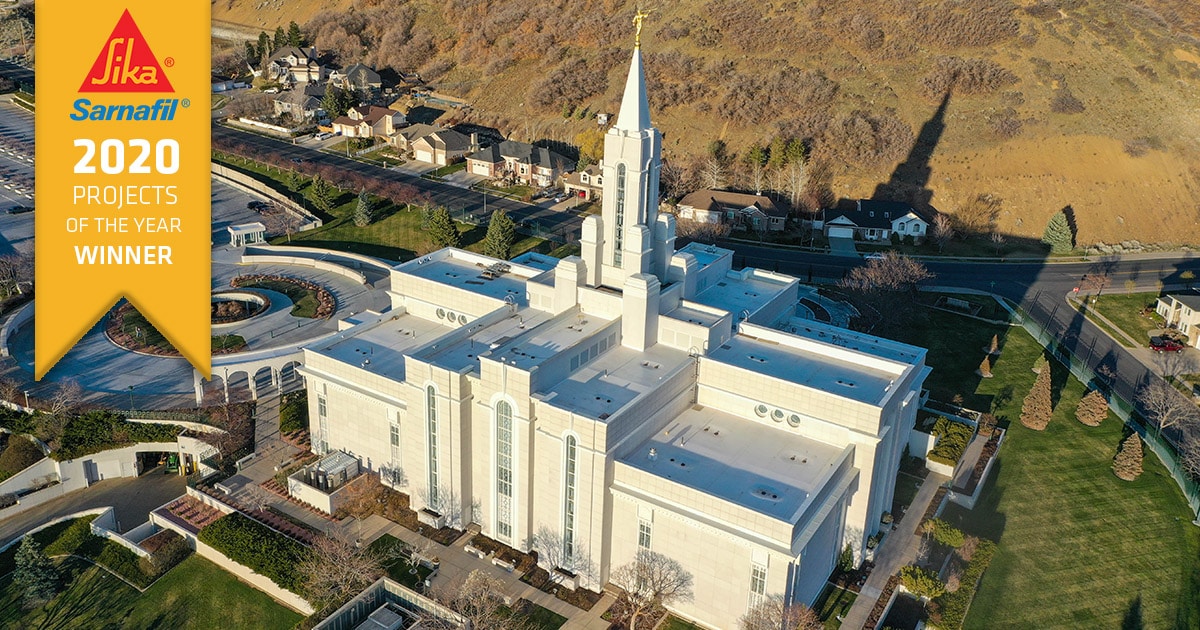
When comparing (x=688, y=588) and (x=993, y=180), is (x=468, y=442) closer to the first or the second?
(x=688, y=588)

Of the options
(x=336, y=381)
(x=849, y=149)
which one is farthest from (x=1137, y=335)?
(x=336, y=381)

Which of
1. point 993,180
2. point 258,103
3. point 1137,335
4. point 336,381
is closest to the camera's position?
point 336,381

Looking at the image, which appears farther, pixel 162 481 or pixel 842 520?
pixel 162 481

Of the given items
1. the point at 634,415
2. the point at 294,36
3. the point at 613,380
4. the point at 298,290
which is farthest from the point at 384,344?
the point at 294,36

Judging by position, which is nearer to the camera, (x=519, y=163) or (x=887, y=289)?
(x=887, y=289)

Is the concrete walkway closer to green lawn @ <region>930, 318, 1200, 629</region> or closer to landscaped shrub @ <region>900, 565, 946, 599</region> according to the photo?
landscaped shrub @ <region>900, 565, 946, 599</region>

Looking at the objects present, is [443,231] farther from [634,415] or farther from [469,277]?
[634,415]

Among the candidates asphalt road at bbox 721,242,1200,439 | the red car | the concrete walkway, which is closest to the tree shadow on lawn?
the concrete walkway
